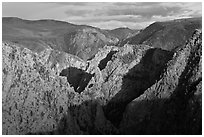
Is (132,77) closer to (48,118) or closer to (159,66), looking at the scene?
(159,66)

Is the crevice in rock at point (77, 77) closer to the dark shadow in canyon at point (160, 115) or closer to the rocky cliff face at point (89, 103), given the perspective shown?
the rocky cliff face at point (89, 103)

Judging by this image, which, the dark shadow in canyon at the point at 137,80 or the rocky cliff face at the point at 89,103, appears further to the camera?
the dark shadow in canyon at the point at 137,80

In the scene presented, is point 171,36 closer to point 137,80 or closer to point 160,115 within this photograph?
point 137,80

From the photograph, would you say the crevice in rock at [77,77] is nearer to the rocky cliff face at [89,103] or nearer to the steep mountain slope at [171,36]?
the rocky cliff face at [89,103]

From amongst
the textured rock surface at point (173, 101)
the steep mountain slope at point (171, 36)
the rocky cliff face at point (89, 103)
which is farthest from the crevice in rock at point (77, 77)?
the steep mountain slope at point (171, 36)

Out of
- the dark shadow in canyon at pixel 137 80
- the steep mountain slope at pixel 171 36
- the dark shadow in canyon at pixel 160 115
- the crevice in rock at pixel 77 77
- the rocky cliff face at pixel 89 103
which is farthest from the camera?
the steep mountain slope at pixel 171 36

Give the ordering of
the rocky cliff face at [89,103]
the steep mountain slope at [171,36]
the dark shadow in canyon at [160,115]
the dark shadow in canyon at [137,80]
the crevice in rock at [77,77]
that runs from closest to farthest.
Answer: the rocky cliff face at [89,103] → the dark shadow in canyon at [160,115] → the dark shadow in canyon at [137,80] → the crevice in rock at [77,77] → the steep mountain slope at [171,36]

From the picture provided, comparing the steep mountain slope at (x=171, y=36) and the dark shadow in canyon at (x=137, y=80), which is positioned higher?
the steep mountain slope at (x=171, y=36)

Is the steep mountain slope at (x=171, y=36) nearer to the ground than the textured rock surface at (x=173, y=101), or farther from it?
farther from it

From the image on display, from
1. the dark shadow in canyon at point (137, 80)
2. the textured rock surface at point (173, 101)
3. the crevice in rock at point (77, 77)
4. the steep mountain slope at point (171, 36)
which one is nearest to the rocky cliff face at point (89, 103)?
the textured rock surface at point (173, 101)

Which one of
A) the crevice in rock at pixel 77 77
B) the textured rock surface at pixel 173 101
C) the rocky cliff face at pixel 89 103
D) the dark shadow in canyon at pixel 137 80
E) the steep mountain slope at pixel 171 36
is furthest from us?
the steep mountain slope at pixel 171 36
